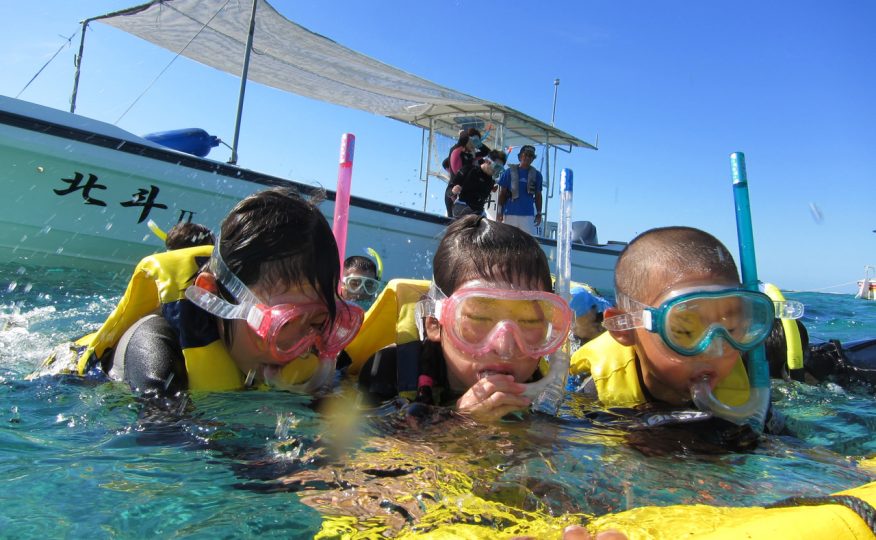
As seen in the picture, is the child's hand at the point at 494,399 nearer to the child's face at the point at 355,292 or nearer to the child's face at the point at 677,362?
the child's face at the point at 677,362

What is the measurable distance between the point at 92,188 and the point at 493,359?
6706 mm

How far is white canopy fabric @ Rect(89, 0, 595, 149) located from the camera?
9.43m

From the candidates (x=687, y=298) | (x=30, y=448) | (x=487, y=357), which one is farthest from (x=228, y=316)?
(x=687, y=298)

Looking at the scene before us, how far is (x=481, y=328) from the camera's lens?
7.57ft

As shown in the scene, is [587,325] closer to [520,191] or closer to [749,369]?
[749,369]

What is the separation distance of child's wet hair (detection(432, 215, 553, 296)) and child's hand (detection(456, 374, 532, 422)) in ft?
1.32

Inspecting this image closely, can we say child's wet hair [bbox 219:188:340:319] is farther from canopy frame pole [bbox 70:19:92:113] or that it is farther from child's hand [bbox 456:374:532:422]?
canopy frame pole [bbox 70:19:92:113]

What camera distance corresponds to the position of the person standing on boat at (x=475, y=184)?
30.0 ft

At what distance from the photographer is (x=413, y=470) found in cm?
173

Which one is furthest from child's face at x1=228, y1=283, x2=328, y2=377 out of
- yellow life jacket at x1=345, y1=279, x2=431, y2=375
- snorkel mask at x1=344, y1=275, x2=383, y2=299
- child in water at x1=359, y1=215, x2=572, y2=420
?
snorkel mask at x1=344, y1=275, x2=383, y2=299

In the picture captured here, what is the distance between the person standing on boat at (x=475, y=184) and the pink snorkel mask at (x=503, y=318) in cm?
691

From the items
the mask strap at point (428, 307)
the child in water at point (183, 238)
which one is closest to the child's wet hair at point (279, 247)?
the mask strap at point (428, 307)

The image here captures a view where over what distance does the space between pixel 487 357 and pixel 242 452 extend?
90 centimetres

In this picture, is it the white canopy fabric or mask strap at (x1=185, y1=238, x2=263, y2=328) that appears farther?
the white canopy fabric
